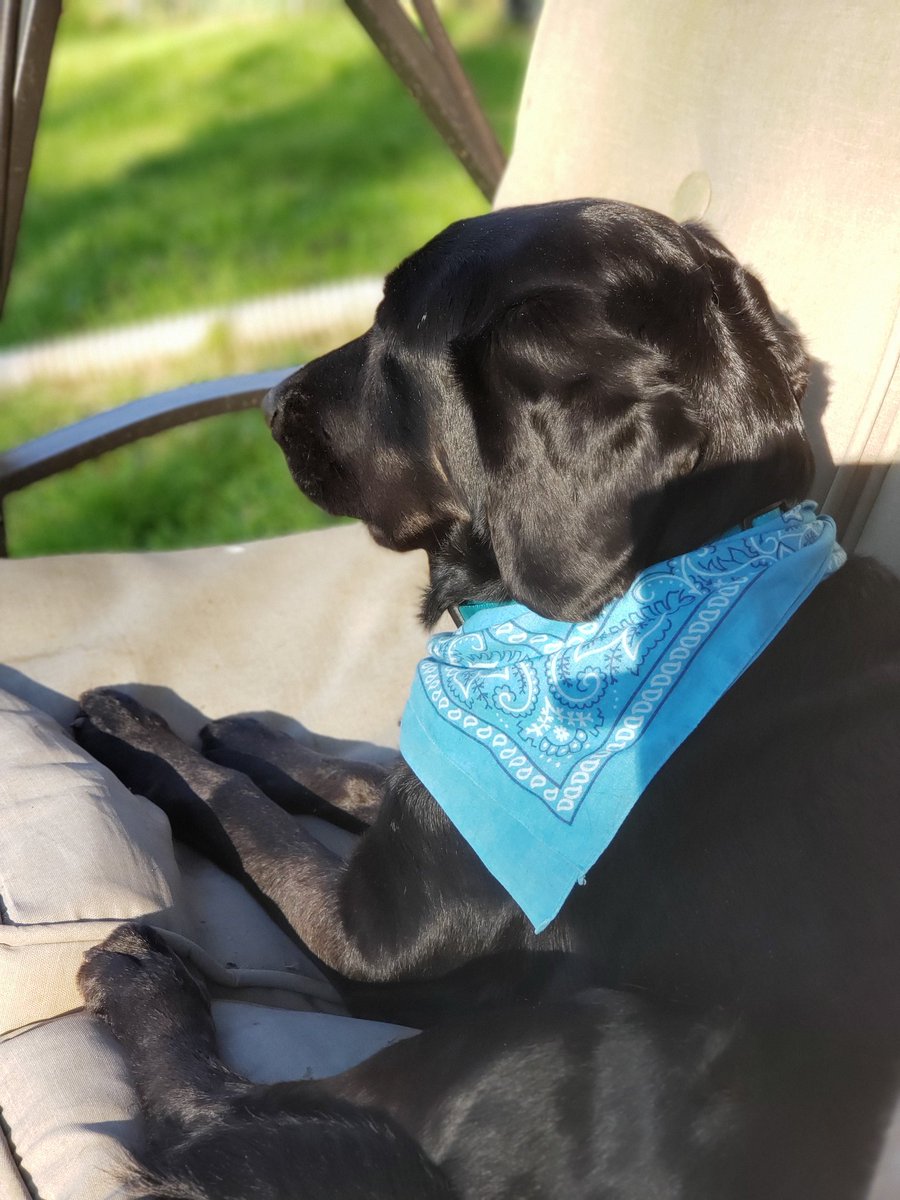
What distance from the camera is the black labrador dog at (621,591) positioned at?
1.66 metres

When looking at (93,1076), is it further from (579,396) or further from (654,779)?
(579,396)

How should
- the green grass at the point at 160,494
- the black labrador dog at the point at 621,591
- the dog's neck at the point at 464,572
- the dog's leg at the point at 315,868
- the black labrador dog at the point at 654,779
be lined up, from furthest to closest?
the green grass at the point at 160,494, the dog's neck at the point at 464,572, the dog's leg at the point at 315,868, the black labrador dog at the point at 621,591, the black labrador dog at the point at 654,779

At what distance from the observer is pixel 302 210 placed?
7113 mm

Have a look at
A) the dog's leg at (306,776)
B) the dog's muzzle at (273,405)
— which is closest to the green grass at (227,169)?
the dog's muzzle at (273,405)

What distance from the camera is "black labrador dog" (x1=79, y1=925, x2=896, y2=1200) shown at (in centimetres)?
143

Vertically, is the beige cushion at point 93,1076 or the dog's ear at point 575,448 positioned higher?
the dog's ear at point 575,448

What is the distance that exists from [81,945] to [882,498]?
1.53 metres

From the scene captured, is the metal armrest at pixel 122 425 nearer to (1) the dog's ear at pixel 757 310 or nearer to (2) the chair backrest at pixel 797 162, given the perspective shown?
(2) the chair backrest at pixel 797 162

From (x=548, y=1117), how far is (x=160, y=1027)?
2.03ft

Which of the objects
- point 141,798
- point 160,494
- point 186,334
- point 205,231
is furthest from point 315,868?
point 205,231

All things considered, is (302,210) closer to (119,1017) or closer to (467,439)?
(467,439)

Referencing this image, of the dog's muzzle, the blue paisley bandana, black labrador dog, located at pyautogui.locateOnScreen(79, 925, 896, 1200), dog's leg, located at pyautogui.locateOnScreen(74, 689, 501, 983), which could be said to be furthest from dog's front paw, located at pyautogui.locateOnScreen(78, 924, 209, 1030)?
the dog's muzzle

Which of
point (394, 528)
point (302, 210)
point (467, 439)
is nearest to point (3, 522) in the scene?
point (394, 528)

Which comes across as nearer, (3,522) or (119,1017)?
(119,1017)
